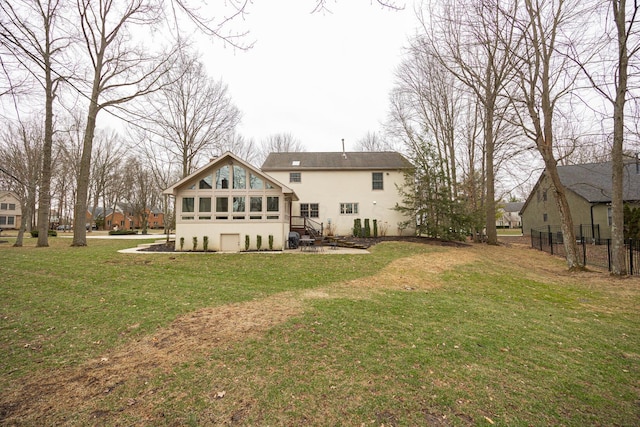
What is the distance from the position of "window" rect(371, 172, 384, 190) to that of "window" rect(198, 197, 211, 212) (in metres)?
12.3

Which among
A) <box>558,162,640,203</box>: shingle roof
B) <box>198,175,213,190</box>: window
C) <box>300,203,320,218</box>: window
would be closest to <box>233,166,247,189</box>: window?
<box>198,175,213,190</box>: window

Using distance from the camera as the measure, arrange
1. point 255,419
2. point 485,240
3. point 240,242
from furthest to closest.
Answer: point 485,240, point 240,242, point 255,419

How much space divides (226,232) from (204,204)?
1.88 metres

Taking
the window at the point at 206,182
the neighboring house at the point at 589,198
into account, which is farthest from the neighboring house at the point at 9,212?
the neighboring house at the point at 589,198

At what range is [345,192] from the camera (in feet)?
71.8

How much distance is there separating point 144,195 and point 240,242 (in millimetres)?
29604

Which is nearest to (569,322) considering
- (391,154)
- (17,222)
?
Answer: (391,154)

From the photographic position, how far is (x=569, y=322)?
5566mm

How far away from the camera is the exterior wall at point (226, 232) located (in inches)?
575

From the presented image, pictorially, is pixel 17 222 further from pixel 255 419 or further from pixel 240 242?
pixel 255 419

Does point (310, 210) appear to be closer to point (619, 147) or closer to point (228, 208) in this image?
point (228, 208)

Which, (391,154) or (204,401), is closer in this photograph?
(204,401)

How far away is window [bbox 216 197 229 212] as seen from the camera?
14750 millimetres

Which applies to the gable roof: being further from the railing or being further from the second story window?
the second story window
